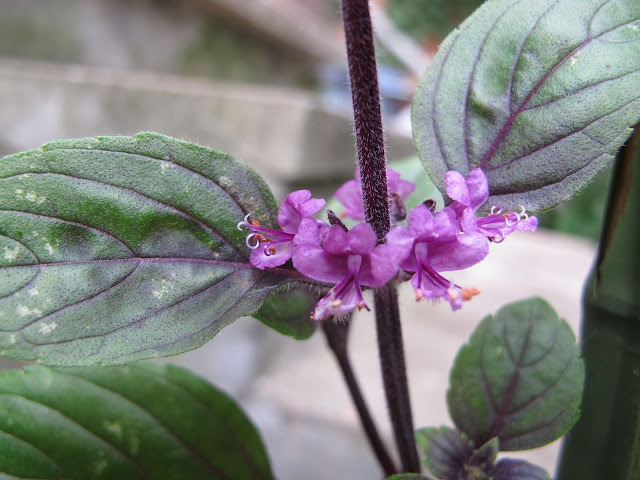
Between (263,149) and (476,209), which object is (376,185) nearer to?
(476,209)

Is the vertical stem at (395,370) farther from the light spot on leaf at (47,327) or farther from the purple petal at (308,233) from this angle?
the light spot on leaf at (47,327)

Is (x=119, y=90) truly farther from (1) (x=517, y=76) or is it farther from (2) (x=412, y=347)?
(1) (x=517, y=76)

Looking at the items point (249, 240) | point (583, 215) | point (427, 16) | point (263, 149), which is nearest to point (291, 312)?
point (249, 240)

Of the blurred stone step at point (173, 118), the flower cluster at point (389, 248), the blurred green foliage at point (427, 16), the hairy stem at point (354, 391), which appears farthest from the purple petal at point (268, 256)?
the blurred green foliage at point (427, 16)

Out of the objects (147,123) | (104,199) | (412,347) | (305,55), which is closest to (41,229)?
(104,199)

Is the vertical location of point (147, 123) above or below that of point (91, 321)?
above

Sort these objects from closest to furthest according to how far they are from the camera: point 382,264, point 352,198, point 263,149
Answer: point 382,264 → point 352,198 → point 263,149

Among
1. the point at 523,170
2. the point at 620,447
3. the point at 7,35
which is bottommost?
the point at 620,447
